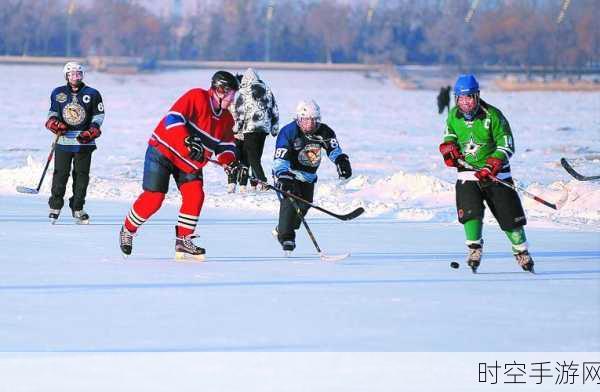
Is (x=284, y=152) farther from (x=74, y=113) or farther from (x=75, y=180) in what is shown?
(x=75, y=180)

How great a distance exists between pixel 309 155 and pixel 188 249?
981mm

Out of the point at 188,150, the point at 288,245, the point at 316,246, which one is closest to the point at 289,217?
the point at 288,245

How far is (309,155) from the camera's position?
26.9ft

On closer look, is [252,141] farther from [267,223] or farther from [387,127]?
[387,127]

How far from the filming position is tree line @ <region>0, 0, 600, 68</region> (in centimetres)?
10081

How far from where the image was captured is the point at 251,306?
6262 mm

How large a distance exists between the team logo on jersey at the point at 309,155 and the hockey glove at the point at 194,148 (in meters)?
0.84

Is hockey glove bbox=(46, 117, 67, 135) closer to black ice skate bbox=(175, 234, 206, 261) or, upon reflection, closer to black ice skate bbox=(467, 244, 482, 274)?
black ice skate bbox=(175, 234, 206, 261)

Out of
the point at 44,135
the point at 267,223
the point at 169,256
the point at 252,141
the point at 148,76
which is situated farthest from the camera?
the point at 148,76

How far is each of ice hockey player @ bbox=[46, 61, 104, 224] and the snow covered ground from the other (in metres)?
0.26
